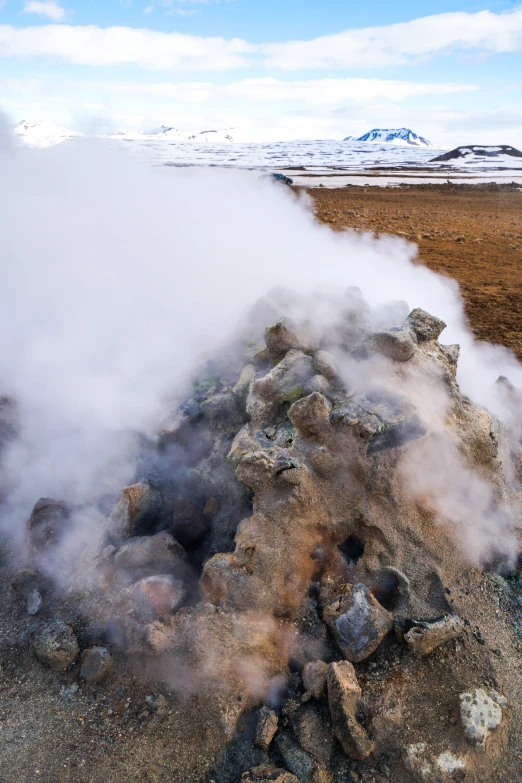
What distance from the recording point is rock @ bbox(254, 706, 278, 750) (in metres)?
2.58

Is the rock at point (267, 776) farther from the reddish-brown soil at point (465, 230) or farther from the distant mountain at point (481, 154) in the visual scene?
the distant mountain at point (481, 154)

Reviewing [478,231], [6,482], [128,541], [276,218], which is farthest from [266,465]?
[478,231]

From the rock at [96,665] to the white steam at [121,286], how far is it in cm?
124

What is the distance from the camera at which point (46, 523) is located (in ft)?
12.0

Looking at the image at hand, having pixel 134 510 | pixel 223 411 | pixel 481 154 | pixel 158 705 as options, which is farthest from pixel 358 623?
pixel 481 154

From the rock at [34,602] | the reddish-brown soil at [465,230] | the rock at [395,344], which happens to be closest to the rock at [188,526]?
the rock at [34,602]

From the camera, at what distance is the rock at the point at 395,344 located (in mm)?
3641

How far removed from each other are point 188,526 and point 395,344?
185cm

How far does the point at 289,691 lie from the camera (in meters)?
2.79

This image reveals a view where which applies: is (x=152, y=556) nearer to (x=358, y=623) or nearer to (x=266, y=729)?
(x=266, y=729)

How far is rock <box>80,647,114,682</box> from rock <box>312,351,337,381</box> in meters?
2.17

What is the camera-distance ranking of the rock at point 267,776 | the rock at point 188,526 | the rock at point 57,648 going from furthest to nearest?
the rock at point 188,526 → the rock at point 57,648 → the rock at point 267,776

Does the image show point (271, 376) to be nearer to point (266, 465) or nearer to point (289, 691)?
point (266, 465)

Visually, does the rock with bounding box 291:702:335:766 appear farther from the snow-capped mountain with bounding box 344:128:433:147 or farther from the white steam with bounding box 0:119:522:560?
the snow-capped mountain with bounding box 344:128:433:147
